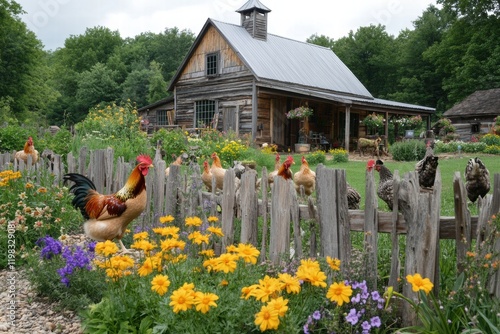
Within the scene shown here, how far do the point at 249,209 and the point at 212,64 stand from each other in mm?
19970

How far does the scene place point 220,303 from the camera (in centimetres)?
256

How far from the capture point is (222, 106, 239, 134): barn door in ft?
72.1

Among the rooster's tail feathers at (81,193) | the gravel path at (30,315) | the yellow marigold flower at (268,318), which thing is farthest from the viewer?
the rooster's tail feathers at (81,193)

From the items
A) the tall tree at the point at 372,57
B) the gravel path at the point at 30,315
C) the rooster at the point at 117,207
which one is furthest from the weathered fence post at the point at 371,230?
the tall tree at the point at 372,57

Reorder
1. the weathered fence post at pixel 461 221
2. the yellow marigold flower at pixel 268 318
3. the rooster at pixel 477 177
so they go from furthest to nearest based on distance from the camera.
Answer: the rooster at pixel 477 177
the weathered fence post at pixel 461 221
the yellow marigold flower at pixel 268 318

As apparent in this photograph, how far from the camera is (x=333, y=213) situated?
3.29 meters

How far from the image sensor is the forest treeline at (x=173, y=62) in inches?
1319

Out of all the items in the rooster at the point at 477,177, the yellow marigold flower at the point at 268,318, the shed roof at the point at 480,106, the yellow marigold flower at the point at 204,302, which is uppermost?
the shed roof at the point at 480,106

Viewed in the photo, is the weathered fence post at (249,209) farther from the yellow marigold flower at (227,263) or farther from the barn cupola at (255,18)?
the barn cupola at (255,18)

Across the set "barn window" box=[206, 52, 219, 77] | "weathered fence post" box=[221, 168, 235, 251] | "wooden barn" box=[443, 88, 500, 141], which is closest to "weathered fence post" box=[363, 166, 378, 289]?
"weathered fence post" box=[221, 168, 235, 251]

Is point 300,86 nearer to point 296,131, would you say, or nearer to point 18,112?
point 296,131

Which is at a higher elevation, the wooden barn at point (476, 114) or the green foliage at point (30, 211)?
the wooden barn at point (476, 114)

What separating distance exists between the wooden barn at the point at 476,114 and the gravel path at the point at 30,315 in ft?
98.0

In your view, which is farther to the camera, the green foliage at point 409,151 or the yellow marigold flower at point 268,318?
the green foliage at point 409,151
